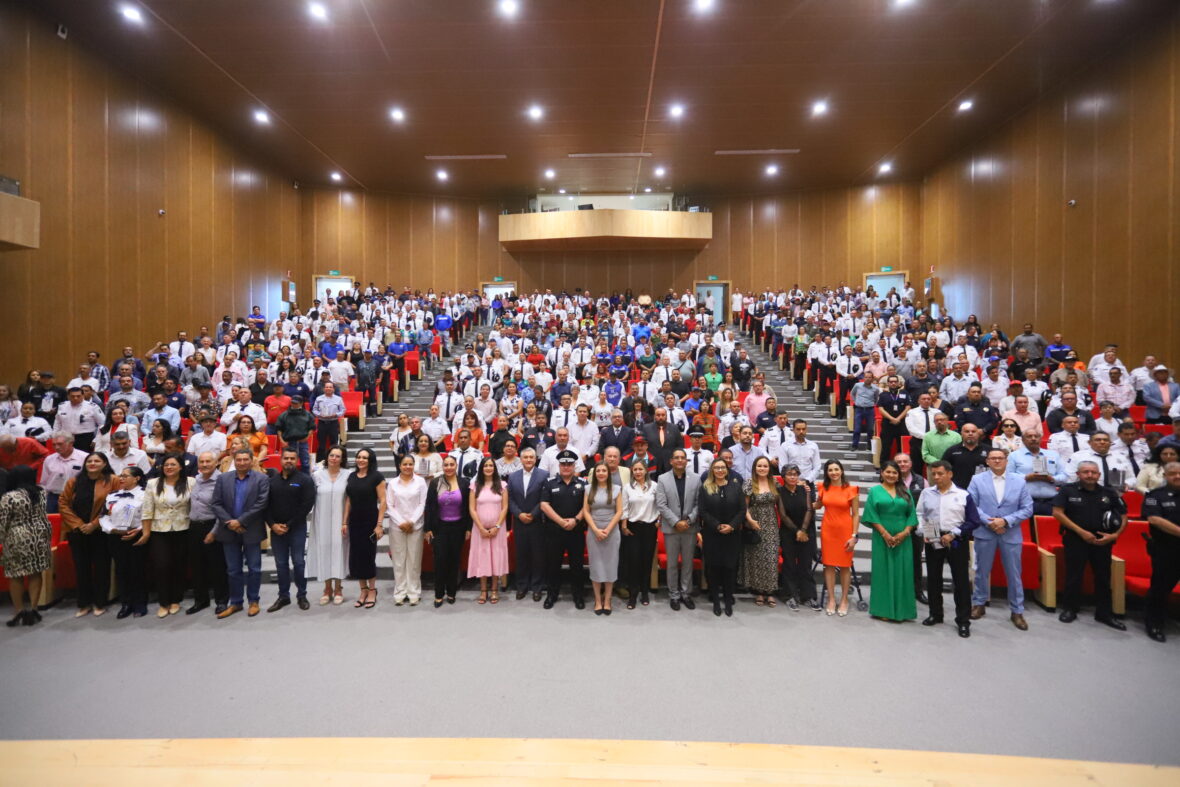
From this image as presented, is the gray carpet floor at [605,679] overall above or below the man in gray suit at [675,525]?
below

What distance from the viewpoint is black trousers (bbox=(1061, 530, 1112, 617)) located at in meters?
5.06

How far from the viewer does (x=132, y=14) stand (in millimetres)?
9617

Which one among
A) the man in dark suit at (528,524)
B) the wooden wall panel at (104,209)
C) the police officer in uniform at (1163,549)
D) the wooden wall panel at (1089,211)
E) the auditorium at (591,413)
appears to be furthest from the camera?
the wooden wall panel at (1089,211)

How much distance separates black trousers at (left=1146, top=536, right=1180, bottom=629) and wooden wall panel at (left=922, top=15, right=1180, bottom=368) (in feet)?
20.9

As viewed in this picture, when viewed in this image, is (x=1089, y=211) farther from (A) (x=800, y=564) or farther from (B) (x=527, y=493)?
(B) (x=527, y=493)

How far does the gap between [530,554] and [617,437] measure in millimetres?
1983

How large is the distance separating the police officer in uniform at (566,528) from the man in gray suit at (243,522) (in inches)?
95.4

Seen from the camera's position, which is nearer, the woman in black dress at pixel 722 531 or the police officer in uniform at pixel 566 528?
the woman in black dress at pixel 722 531

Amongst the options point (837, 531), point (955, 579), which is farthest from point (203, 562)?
point (955, 579)

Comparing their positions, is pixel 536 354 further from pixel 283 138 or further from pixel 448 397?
pixel 283 138

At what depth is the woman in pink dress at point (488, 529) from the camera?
5.57 meters

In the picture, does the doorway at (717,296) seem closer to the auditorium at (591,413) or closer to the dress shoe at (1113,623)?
the auditorium at (591,413)

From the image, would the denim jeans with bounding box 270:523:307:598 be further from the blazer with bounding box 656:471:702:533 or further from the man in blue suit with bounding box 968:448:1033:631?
the man in blue suit with bounding box 968:448:1033:631

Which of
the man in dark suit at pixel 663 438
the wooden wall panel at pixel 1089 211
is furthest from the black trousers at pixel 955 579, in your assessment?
the wooden wall panel at pixel 1089 211
